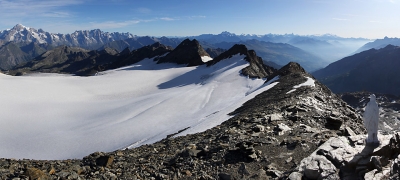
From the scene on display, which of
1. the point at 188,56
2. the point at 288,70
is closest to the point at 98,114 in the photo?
the point at 288,70

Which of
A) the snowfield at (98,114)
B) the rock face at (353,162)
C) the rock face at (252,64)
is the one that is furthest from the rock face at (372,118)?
the rock face at (252,64)

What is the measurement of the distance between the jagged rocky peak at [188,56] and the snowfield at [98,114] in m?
32.8

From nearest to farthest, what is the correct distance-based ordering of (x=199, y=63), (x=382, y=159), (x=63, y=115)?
(x=382, y=159) < (x=63, y=115) < (x=199, y=63)

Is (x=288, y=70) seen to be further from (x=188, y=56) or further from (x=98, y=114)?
(x=188, y=56)

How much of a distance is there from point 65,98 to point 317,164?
45.3 metres

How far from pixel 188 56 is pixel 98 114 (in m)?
62.5

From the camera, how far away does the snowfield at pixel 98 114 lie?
25203 millimetres

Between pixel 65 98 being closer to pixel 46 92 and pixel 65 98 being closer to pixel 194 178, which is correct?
pixel 46 92

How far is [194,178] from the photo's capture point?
980 cm

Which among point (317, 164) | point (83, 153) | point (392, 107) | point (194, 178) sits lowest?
point (392, 107)

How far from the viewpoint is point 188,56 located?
96.1m

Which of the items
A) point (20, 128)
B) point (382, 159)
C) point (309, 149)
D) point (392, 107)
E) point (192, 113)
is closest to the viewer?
point (382, 159)

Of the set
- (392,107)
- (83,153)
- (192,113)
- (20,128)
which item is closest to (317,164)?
(83,153)

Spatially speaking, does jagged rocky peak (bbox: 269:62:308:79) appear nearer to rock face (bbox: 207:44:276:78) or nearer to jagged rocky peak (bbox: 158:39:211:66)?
rock face (bbox: 207:44:276:78)
